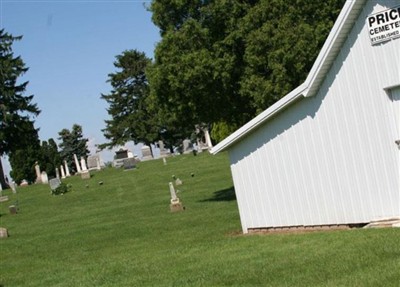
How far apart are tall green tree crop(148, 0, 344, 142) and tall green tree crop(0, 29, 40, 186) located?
44.4 metres

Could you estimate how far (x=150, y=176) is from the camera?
39.6 metres

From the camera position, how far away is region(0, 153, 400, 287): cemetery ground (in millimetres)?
8781

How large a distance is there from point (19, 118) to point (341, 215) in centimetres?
5740

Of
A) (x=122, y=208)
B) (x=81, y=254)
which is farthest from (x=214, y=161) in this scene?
(x=81, y=254)

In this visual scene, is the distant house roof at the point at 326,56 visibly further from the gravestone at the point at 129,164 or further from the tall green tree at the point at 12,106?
the tall green tree at the point at 12,106

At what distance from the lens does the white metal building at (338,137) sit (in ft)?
37.8

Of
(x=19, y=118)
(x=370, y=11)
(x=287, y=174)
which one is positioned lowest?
(x=287, y=174)

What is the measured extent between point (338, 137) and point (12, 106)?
190ft

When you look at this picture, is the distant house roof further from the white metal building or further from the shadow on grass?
the shadow on grass

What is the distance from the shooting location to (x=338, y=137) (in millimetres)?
12297

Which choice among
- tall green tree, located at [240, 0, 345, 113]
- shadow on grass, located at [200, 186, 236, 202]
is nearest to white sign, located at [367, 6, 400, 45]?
tall green tree, located at [240, 0, 345, 113]

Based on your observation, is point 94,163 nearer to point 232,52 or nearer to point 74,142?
point 74,142

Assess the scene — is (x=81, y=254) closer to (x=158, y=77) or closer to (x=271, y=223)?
(x=271, y=223)

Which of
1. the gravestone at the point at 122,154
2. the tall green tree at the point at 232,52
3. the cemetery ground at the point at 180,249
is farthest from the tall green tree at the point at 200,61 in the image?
the gravestone at the point at 122,154
